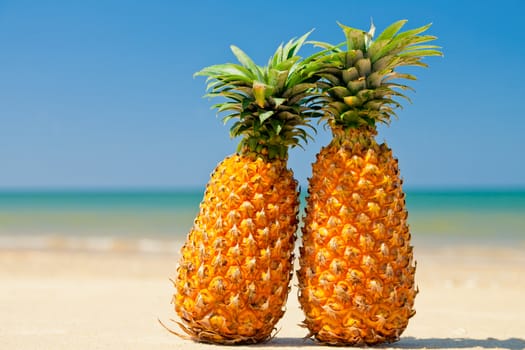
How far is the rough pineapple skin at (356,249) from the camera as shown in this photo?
202 inches

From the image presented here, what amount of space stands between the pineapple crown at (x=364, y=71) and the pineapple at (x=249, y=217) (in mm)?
189

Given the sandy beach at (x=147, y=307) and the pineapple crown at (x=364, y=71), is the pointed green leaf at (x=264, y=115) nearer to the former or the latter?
the pineapple crown at (x=364, y=71)

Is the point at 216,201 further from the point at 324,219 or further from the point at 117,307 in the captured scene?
the point at 117,307

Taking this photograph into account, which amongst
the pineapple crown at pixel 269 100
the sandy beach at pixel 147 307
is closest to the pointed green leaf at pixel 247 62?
the pineapple crown at pixel 269 100

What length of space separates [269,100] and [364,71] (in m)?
0.78

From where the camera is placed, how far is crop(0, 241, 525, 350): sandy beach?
623cm

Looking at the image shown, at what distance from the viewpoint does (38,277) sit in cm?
1382

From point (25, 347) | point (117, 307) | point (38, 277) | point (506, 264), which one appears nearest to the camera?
point (25, 347)

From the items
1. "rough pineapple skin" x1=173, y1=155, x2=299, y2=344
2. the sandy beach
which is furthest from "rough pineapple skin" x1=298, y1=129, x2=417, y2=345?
the sandy beach

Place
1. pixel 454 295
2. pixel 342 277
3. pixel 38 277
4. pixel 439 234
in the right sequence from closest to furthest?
pixel 342 277 < pixel 454 295 < pixel 38 277 < pixel 439 234

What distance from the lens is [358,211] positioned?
5.18 m

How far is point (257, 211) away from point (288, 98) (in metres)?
0.94

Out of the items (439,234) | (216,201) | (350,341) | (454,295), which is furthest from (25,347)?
(439,234)

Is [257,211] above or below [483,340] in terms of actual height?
above
